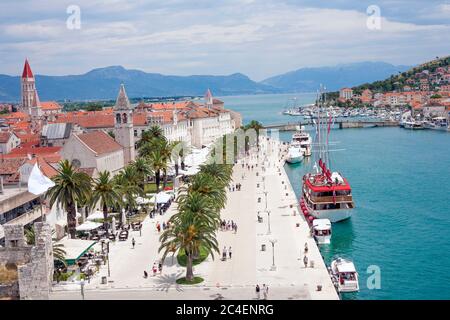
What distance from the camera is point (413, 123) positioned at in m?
190

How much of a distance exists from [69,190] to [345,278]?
828 inches

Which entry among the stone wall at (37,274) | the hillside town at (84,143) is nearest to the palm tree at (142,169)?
the hillside town at (84,143)

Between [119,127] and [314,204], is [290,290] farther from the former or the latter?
[119,127]

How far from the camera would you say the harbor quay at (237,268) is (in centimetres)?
3469

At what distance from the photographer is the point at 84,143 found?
68812 millimetres

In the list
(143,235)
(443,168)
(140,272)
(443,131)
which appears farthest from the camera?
(443,131)

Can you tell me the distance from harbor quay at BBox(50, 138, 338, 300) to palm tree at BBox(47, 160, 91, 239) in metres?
3.95

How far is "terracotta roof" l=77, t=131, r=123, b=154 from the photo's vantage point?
70438 mm

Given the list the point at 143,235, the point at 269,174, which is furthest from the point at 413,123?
the point at 143,235

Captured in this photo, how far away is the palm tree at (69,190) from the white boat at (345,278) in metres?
19.6

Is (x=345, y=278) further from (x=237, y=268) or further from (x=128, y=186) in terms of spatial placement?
(x=128, y=186)

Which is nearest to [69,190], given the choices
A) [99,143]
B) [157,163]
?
[157,163]
